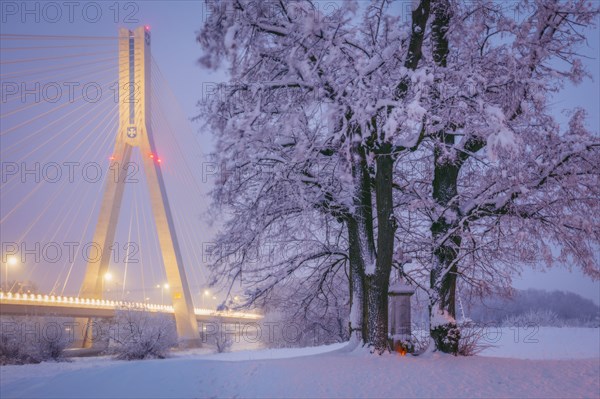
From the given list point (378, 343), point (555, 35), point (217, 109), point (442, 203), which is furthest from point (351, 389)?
A: point (555, 35)

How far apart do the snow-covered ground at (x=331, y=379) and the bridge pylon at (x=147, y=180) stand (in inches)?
991

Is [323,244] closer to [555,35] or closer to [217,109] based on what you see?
[217,109]

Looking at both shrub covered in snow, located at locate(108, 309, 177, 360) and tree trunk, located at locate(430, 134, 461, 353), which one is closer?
tree trunk, located at locate(430, 134, 461, 353)

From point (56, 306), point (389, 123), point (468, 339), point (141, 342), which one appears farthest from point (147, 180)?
point (389, 123)

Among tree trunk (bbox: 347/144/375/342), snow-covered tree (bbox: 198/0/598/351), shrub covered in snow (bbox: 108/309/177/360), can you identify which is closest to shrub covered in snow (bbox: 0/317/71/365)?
shrub covered in snow (bbox: 108/309/177/360)

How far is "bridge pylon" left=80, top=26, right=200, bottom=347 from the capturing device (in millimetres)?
31797

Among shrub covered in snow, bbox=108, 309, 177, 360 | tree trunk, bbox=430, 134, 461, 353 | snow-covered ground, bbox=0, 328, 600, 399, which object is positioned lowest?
shrub covered in snow, bbox=108, 309, 177, 360

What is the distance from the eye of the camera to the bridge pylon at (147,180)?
104 feet

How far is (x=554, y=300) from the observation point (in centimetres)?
3247

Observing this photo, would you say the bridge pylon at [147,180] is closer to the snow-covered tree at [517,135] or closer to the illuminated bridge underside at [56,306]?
the illuminated bridge underside at [56,306]

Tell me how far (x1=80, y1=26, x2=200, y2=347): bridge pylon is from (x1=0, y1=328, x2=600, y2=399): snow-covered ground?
25168 millimetres

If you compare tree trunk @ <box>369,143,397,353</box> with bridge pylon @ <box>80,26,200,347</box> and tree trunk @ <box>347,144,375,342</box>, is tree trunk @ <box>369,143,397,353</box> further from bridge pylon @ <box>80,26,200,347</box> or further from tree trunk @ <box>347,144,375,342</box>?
bridge pylon @ <box>80,26,200,347</box>

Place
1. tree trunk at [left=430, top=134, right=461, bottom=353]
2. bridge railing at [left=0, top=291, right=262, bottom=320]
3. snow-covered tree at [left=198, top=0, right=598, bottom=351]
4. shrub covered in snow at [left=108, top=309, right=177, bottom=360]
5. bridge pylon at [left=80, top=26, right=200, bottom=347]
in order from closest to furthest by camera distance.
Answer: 1. snow-covered tree at [left=198, top=0, right=598, bottom=351]
2. tree trunk at [left=430, top=134, right=461, bottom=353]
3. shrub covered in snow at [left=108, top=309, right=177, bottom=360]
4. bridge railing at [left=0, top=291, right=262, bottom=320]
5. bridge pylon at [left=80, top=26, right=200, bottom=347]

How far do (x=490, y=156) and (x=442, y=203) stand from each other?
2.62 meters
